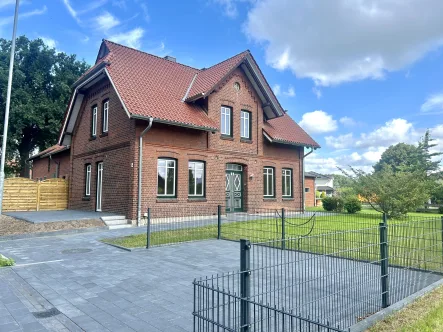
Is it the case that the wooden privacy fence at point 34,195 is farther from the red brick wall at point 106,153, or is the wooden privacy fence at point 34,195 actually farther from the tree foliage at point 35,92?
the tree foliage at point 35,92

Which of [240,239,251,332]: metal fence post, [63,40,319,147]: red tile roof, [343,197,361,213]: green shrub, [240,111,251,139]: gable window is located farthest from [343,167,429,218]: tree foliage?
[240,239,251,332]: metal fence post

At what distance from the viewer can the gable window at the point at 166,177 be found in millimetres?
14391

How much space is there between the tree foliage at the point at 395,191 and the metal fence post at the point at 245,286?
15789 mm

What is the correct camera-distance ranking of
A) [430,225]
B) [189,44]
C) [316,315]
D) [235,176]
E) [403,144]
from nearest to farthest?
[316,315], [430,225], [189,44], [235,176], [403,144]

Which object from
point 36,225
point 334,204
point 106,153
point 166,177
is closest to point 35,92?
point 106,153

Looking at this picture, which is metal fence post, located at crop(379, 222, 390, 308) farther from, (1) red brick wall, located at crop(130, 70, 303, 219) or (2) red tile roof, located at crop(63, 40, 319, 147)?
(1) red brick wall, located at crop(130, 70, 303, 219)

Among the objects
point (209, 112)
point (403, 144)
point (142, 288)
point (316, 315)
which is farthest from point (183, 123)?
point (403, 144)

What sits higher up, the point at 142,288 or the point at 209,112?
the point at 209,112

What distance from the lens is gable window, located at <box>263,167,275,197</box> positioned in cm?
1897

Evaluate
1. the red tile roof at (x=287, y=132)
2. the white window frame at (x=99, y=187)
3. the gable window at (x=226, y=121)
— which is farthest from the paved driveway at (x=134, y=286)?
the red tile roof at (x=287, y=132)

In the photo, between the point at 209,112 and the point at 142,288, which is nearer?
the point at 142,288

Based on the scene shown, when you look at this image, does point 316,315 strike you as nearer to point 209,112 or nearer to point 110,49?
point 209,112

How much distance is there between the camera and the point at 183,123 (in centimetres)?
1420

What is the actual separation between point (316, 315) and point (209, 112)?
43.3 ft
